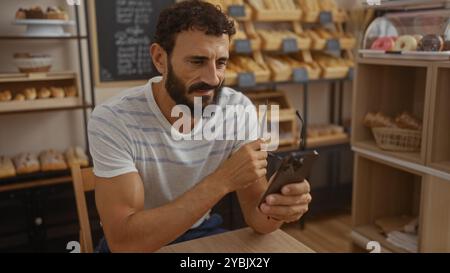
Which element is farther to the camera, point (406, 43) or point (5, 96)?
point (5, 96)

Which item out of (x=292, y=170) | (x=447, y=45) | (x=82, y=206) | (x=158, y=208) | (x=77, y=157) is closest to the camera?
(x=292, y=170)

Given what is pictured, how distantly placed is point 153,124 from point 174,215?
0.29 meters

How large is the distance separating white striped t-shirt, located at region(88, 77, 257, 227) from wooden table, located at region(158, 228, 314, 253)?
8.0 inches

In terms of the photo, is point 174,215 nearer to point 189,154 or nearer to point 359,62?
point 189,154

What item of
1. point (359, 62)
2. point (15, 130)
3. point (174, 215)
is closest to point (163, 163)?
point (174, 215)

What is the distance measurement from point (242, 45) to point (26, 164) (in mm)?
1241

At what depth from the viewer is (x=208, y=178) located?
888mm

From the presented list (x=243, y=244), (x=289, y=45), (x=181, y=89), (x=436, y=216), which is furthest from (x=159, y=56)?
(x=289, y=45)

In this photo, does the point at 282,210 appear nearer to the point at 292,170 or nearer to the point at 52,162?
the point at 292,170

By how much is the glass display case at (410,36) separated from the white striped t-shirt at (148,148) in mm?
717

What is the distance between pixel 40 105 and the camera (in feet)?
6.72

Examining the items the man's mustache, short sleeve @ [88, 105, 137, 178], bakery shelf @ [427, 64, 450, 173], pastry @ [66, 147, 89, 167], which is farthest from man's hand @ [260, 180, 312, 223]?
pastry @ [66, 147, 89, 167]

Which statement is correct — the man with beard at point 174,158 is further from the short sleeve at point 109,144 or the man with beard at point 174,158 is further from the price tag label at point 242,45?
the price tag label at point 242,45
